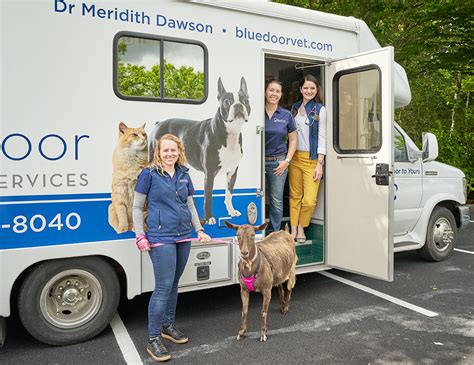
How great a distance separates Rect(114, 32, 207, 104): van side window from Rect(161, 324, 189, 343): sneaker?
199cm

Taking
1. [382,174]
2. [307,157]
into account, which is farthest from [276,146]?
[382,174]

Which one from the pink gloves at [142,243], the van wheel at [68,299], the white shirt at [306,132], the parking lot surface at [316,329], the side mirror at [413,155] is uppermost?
the white shirt at [306,132]

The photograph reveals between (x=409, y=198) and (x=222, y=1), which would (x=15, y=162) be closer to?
(x=222, y=1)

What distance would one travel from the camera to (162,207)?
3.68 metres

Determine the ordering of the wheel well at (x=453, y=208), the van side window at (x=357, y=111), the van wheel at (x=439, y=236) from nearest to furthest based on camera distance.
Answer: the van side window at (x=357, y=111)
the van wheel at (x=439, y=236)
the wheel well at (x=453, y=208)

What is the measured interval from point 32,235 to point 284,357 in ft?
7.22

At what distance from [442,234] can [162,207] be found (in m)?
4.74

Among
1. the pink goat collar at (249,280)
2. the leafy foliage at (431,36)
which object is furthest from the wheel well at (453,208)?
the leafy foliage at (431,36)

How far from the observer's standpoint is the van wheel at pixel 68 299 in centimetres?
370

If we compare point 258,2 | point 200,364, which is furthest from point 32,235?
point 258,2

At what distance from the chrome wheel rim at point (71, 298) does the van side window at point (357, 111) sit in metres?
2.97

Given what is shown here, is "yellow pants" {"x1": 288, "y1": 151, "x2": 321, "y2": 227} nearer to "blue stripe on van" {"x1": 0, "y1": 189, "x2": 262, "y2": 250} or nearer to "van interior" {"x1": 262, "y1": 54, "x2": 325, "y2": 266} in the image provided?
"van interior" {"x1": 262, "y1": 54, "x2": 325, "y2": 266}

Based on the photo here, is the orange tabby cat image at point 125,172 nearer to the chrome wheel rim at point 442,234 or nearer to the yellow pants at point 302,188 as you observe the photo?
the yellow pants at point 302,188

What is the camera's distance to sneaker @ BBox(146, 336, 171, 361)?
11.9 feet
